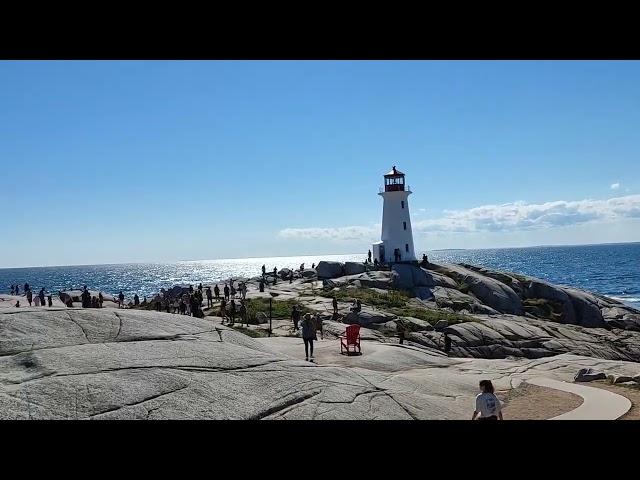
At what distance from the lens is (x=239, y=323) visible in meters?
32.8

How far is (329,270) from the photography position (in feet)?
182

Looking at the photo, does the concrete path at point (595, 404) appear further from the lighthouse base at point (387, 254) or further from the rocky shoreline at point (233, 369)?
the lighthouse base at point (387, 254)

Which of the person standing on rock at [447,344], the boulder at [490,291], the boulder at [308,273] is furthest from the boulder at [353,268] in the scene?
the person standing on rock at [447,344]

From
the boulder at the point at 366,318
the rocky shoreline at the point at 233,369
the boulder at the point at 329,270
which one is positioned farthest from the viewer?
the boulder at the point at 329,270

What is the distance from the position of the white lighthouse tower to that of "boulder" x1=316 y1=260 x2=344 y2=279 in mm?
6518

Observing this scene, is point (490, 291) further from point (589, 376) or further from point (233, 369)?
point (233, 369)

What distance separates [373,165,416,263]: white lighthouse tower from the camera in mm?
60562

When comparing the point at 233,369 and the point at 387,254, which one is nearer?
the point at 233,369

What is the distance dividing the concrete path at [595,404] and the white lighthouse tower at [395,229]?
40.6m

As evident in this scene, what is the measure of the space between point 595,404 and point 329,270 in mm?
39921

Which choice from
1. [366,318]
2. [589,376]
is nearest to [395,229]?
[366,318]

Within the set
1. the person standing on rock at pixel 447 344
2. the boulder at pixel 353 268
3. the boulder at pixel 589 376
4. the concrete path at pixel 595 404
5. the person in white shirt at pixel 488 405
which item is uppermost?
the boulder at pixel 353 268

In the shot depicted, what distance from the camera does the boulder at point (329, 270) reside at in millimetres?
55062
